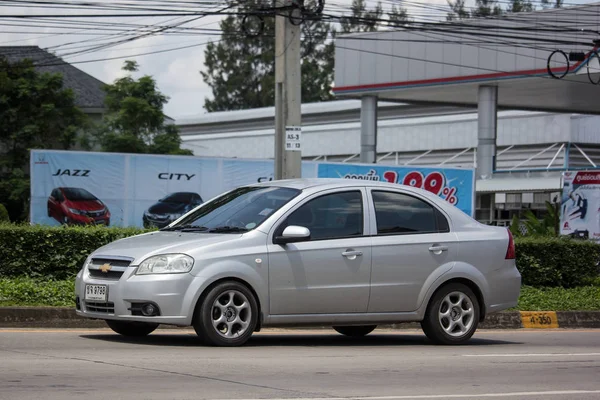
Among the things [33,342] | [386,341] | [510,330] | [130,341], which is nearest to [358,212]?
[386,341]

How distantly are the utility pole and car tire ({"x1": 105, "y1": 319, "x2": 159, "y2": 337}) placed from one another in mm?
7446

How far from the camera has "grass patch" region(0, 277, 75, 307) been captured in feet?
42.7

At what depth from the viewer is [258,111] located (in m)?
62.4

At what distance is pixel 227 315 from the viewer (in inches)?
398

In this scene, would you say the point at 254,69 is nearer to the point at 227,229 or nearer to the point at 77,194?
the point at 77,194

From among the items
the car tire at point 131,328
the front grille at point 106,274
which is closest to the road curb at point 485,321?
the car tire at point 131,328

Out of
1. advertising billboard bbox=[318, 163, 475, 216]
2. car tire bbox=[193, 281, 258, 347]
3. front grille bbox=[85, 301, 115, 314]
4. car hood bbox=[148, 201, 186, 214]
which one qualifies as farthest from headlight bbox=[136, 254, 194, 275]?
advertising billboard bbox=[318, 163, 475, 216]

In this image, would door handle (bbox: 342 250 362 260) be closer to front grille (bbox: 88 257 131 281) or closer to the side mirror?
the side mirror

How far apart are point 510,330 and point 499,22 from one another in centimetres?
2168

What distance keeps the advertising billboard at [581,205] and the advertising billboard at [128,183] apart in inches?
305

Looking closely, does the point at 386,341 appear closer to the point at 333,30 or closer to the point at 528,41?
the point at 528,41

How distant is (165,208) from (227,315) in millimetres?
18105

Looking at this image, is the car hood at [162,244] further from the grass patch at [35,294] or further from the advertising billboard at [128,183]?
the advertising billboard at [128,183]

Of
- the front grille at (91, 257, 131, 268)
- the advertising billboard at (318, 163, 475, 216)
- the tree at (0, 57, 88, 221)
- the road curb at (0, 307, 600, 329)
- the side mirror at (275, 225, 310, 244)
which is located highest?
the tree at (0, 57, 88, 221)
